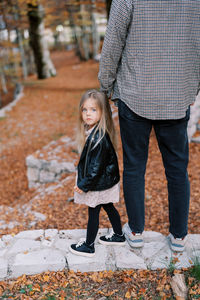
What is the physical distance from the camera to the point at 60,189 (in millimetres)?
4344

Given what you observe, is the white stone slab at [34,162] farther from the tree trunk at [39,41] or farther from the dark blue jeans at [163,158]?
the tree trunk at [39,41]

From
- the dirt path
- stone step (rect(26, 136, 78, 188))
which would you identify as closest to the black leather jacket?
the dirt path

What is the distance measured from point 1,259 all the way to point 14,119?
24.1ft

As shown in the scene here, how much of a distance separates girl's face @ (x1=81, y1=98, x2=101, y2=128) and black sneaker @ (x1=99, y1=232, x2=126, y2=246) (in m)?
1.03

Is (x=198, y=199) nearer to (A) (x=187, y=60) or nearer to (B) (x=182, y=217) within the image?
(B) (x=182, y=217)

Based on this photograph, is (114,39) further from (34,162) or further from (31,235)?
(34,162)

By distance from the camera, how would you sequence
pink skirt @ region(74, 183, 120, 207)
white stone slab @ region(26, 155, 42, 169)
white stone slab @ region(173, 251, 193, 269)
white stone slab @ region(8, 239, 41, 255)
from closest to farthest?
pink skirt @ region(74, 183, 120, 207) → white stone slab @ region(173, 251, 193, 269) → white stone slab @ region(8, 239, 41, 255) → white stone slab @ region(26, 155, 42, 169)

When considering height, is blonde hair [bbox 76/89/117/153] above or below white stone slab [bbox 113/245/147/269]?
above

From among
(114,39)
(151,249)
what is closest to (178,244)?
(151,249)

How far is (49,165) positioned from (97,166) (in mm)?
2978

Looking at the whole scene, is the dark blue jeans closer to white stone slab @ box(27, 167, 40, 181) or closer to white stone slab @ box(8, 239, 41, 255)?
white stone slab @ box(8, 239, 41, 255)

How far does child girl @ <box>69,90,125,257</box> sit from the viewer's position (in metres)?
2.10

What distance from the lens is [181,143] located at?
2.08 m

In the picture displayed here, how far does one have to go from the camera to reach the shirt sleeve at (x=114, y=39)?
1819 millimetres
